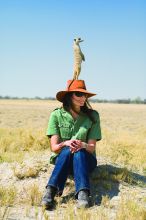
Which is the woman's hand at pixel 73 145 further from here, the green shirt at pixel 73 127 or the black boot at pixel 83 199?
the black boot at pixel 83 199

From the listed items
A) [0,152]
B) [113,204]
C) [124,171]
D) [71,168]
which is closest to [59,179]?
[71,168]

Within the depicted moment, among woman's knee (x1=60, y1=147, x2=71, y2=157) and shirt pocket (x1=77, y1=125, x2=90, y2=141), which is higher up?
shirt pocket (x1=77, y1=125, x2=90, y2=141)

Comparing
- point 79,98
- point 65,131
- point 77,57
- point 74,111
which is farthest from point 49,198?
point 77,57

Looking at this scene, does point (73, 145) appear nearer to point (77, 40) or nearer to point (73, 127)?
point (73, 127)

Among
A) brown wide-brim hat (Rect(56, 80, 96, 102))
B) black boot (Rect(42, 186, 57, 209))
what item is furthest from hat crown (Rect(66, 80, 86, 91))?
black boot (Rect(42, 186, 57, 209))

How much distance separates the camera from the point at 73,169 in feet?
21.2

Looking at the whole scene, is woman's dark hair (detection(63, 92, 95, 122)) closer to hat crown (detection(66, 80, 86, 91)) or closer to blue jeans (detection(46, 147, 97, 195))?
hat crown (detection(66, 80, 86, 91))

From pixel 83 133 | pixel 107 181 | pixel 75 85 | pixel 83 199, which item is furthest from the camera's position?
pixel 107 181

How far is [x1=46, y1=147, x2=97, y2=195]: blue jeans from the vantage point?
6281 millimetres

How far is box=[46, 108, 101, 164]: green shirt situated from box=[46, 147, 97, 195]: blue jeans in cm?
34

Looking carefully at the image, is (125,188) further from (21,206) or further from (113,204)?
(21,206)

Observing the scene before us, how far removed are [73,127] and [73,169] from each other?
25.8 inches

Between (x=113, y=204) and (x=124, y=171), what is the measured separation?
3.95ft

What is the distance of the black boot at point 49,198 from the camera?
6.13 meters
